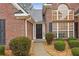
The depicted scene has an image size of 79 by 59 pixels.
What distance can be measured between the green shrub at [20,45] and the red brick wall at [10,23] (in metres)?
0.17

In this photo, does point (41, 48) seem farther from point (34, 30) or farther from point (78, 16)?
point (78, 16)

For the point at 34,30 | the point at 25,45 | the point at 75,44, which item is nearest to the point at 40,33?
the point at 34,30

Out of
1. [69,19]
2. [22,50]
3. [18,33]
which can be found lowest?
[22,50]

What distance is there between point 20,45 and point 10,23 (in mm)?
608

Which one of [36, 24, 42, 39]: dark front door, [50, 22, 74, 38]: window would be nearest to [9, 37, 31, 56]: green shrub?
[36, 24, 42, 39]: dark front door

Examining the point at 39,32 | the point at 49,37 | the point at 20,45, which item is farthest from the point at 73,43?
the point at 20,45

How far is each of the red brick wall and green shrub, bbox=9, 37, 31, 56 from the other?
0.17 m

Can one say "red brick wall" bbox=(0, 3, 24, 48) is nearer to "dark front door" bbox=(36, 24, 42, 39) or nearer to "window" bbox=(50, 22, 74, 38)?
"dark front door" bbox=(36, 24, 42, 39)

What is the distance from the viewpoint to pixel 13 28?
4.50 m

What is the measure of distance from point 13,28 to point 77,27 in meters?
1.46

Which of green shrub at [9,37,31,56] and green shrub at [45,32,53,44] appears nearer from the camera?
green shrub at [45,32,53,44]

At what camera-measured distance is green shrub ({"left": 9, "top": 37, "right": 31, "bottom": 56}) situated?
4.32 meters

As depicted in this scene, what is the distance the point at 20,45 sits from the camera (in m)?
4.44

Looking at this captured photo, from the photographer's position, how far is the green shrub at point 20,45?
4.32m
